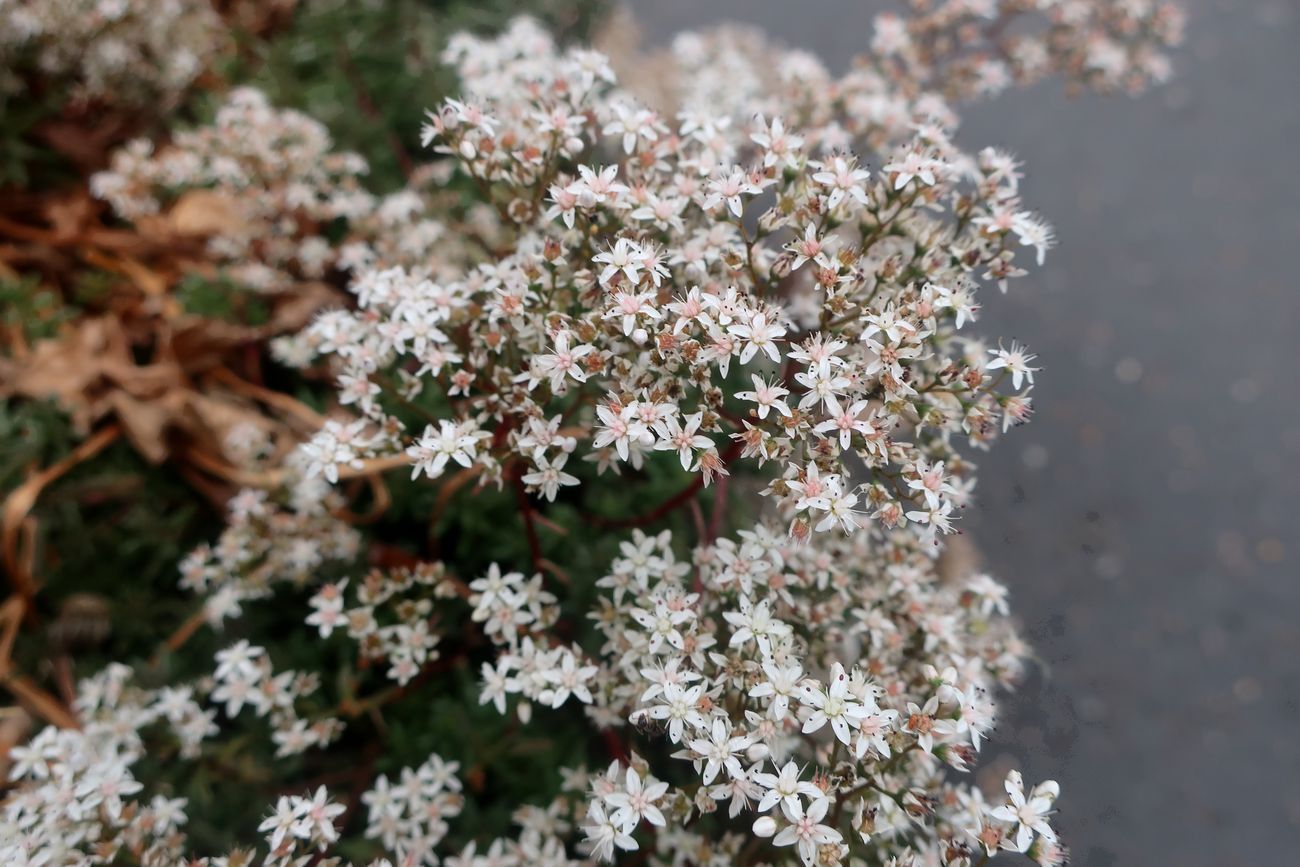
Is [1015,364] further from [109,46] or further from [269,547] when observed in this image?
[109,46]

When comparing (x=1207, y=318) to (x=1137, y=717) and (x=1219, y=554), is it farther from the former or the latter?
(x=1137, y=717)

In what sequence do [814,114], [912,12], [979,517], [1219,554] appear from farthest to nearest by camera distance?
[1219,554] → [979,517] → [912,12] → [814,114]

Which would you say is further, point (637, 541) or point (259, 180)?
point (259, 180)

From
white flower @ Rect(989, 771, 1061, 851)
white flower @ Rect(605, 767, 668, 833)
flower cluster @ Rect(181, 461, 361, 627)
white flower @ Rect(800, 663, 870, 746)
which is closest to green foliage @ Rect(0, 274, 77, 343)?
flower cluster @ Rect(181, 461, 361, 627)

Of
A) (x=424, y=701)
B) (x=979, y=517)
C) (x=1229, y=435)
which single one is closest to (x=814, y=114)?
(x=979, y=517)

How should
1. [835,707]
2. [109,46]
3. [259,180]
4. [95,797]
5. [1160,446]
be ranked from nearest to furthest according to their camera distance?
[835,707] < [95,797] < [259,180] < [109,46] < [1160,446]

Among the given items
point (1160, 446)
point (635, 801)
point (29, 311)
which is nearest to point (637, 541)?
point (635, 801)
